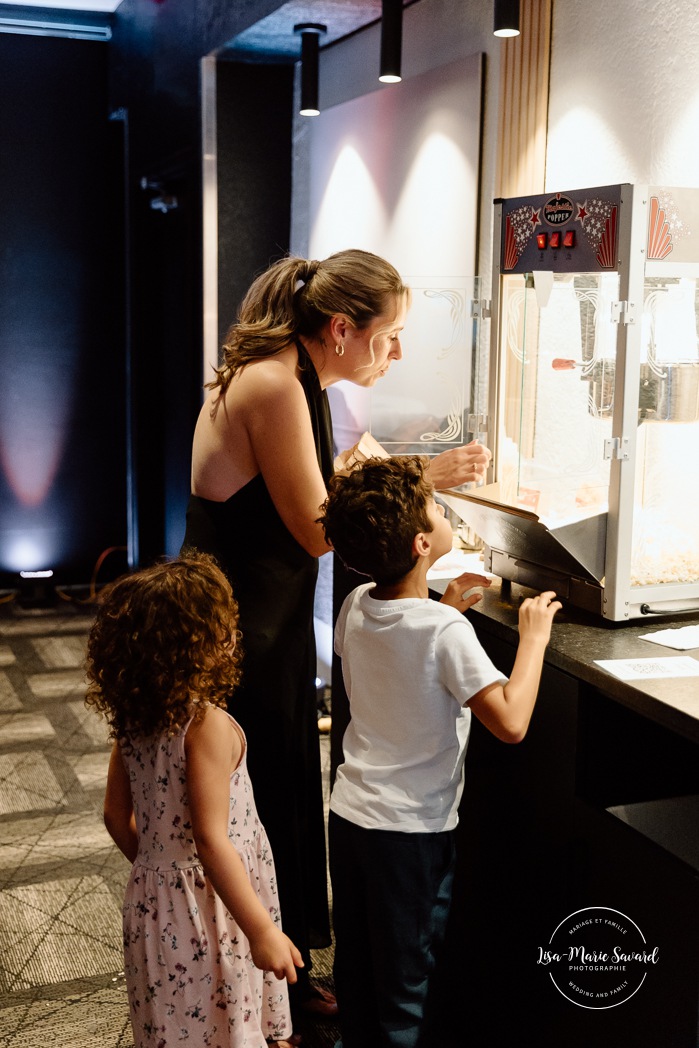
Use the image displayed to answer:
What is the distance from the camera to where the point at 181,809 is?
158cm

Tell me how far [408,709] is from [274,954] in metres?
0.40

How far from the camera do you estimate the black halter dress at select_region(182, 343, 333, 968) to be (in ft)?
6.64

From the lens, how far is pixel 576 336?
2.03 m

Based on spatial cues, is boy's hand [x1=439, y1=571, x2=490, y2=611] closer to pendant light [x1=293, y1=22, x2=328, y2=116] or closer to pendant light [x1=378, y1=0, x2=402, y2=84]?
pendant light [x1=378, y1=0, x2=402, y2=84]

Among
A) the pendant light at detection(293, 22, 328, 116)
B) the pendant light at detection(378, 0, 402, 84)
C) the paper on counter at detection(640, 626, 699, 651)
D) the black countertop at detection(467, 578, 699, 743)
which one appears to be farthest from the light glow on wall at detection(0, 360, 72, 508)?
the paper on counter at detection(640, 626, 699, 651)

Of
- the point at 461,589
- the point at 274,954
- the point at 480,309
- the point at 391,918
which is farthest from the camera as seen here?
the point at 480,309

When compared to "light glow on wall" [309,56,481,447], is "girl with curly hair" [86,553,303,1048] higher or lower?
lower

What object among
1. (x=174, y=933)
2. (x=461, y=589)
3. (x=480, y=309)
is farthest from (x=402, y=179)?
(x=174, y=933)

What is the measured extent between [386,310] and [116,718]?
906mm

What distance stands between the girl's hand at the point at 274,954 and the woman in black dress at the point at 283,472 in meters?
0.60

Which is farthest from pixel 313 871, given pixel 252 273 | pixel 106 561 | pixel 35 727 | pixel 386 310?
pixel 106 561

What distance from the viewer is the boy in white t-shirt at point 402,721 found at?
5.45 feet

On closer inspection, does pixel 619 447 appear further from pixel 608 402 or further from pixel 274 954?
pixel 274 954

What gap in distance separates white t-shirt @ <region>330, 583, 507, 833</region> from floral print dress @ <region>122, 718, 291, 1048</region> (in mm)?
273
